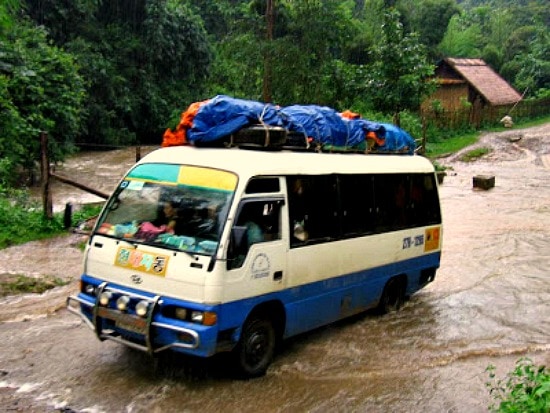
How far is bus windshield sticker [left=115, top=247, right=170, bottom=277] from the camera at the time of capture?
6.05 meters

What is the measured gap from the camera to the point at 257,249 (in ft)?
20.8

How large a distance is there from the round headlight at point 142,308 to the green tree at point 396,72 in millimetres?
17787

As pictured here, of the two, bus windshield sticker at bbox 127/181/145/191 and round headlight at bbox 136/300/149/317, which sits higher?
bus windshield sticker at bbox 127/181/145/191

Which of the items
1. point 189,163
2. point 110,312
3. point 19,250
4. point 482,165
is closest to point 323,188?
point 189,163

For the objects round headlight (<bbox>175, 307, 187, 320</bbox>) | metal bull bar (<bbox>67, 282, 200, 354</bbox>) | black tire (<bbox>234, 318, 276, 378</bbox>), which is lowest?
black tire (<bbox>234, 318, 276, 378</bbox>)

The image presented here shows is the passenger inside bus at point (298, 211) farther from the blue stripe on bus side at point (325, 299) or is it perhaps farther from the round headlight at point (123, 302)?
the round headlight at point (123, 302)

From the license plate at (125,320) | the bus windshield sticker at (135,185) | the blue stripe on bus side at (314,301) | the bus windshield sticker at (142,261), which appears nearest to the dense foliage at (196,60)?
the bus windshield sticker at (135,185)

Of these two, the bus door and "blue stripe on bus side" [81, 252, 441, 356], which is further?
the bus door

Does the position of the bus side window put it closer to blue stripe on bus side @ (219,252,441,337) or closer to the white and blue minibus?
the white and blue minibus

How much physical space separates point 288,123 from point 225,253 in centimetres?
234

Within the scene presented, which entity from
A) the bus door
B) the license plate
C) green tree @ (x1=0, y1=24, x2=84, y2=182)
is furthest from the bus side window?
green tree @ (x1=0, y1=24, x2=84, y2=182)

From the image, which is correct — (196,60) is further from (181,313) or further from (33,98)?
(181,313)

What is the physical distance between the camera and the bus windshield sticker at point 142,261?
6.05m

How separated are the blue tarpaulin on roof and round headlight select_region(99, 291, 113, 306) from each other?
1.96 meters
